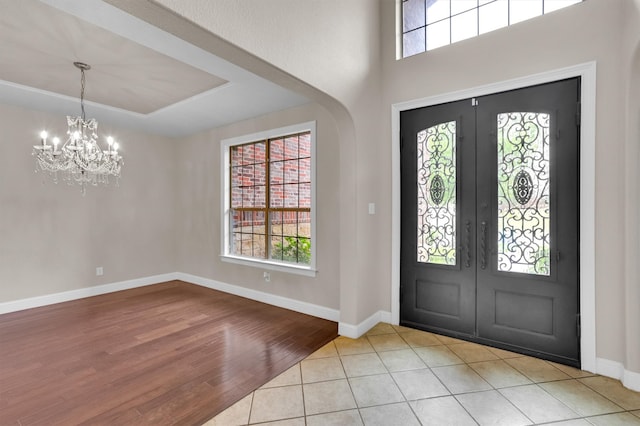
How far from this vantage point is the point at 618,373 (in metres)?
2.34

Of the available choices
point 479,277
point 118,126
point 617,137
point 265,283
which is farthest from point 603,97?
point 118,126

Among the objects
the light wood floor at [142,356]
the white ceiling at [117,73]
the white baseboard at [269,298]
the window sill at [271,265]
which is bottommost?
the light wood floor at [142,356]

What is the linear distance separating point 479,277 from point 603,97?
1.74m

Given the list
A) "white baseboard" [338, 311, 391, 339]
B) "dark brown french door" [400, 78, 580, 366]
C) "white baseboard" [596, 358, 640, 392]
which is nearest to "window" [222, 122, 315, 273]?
"white baseboard" [338, 311, 391, 339]

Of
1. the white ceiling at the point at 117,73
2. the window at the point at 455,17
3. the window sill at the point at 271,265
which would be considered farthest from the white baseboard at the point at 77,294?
the window at the point at 455,17

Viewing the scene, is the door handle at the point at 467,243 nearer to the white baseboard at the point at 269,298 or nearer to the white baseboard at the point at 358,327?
the white baseboard at the point at 358,327

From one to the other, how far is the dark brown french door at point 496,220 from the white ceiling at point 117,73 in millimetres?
1796

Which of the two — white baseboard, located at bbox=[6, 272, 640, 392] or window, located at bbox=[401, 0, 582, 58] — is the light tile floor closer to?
white baseboard, located at bbox=[6, 272, 640, 392]

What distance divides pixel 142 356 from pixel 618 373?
153 inches

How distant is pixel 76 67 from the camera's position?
117 inches

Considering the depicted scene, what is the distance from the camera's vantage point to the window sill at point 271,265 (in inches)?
154

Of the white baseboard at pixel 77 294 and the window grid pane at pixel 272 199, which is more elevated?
the window grid pane at pixel 272 199

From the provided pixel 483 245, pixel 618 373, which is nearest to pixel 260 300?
pixel 483 245

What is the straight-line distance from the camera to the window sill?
3904mm
